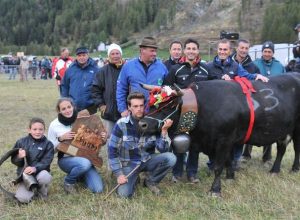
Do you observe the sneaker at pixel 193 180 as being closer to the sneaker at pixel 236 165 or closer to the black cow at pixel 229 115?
the black cow at pixel 229 115

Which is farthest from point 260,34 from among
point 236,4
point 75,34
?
point 75,34

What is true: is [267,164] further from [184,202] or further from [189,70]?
[184,202]

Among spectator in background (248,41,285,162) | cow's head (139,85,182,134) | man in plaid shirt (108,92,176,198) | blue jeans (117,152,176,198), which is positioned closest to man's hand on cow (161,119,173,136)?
cow's head (139,85,182,134)

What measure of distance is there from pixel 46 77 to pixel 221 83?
31.2 meters

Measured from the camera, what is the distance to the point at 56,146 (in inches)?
216

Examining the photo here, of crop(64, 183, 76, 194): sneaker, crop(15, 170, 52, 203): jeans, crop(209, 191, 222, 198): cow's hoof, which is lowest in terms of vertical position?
crop(209, 191, 222, 198): cow's hoof

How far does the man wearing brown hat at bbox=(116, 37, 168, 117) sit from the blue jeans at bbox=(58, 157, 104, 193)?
31.2 inches

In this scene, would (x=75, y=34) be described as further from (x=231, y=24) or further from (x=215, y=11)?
(x=231, y=24)

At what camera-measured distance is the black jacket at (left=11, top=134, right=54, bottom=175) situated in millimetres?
5180

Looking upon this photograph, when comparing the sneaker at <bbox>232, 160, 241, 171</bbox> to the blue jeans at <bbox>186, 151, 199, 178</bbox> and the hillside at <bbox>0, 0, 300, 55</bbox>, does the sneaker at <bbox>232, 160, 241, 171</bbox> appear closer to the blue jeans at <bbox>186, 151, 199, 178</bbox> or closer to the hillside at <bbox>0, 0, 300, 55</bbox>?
the blue jeans at <bbox>186, 151, 199, 178</bbox>

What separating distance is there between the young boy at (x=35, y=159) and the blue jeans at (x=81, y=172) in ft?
1.01

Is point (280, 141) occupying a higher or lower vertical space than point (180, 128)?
lower

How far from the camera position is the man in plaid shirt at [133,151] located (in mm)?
5230

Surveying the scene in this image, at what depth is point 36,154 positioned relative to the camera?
5.21 metres
